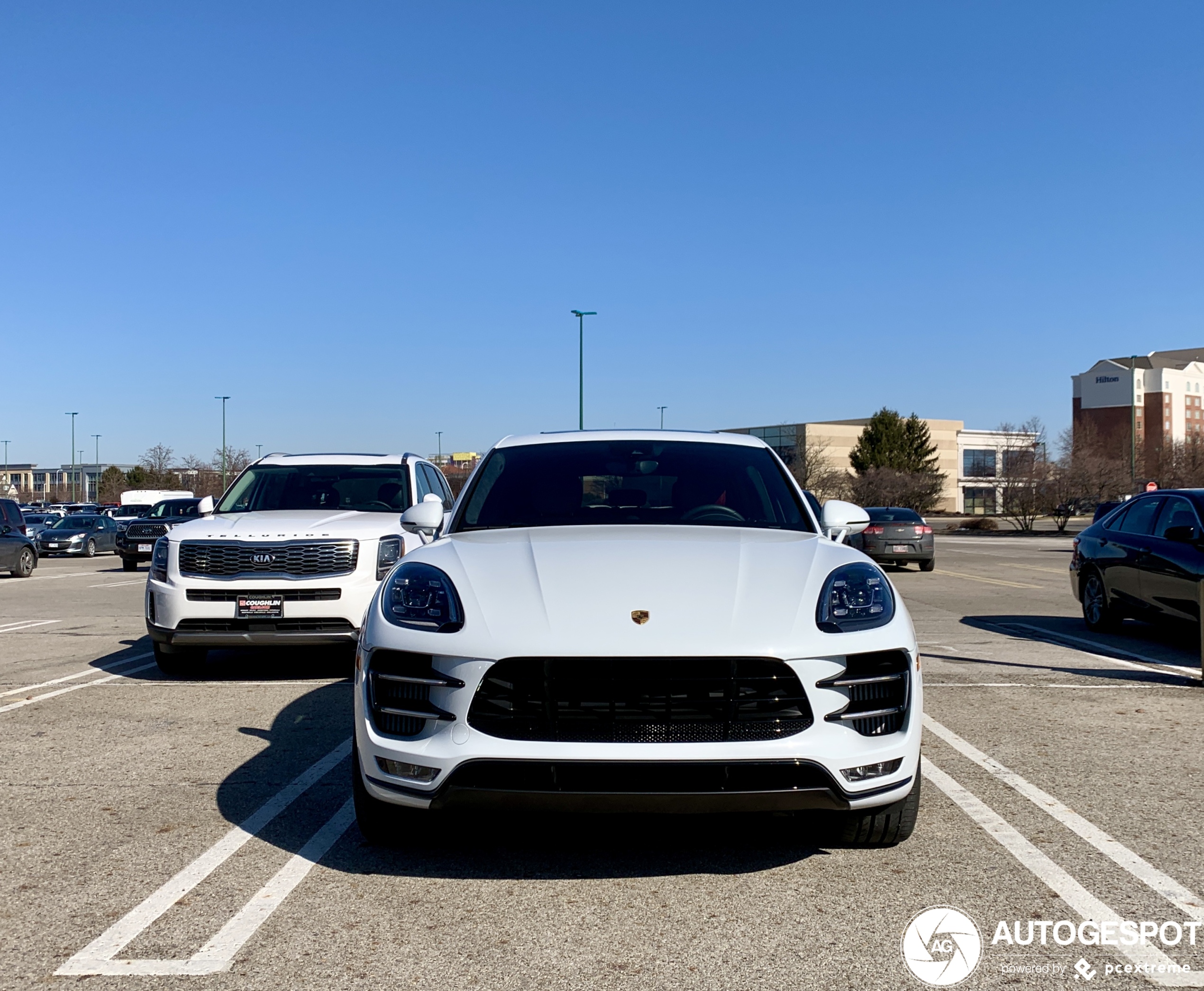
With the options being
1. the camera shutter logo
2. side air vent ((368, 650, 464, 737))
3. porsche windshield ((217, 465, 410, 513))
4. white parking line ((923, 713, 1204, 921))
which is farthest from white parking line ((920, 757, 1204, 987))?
porsche windshield ((217, 465, 410, 513))

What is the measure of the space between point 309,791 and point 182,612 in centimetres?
346

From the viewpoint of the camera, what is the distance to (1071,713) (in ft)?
23.8

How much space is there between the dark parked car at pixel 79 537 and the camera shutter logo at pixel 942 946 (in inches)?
1397

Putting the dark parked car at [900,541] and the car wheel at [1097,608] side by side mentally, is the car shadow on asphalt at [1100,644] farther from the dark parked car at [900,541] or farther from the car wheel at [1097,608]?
the dark parked car at [900,541]

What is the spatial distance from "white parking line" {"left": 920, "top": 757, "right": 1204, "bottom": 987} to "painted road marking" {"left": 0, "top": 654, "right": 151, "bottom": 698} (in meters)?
6.37

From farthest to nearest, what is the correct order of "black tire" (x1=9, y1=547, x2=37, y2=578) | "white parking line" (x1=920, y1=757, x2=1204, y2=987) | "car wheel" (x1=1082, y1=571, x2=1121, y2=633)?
"black tire" (x1=9, y1=547, x2=37, y2=578), "car wheel" (x1=1082, y1=571, x2=1121, y2=633), "white parking line" (x1=920, y1=757, x2=1204, y2=987)

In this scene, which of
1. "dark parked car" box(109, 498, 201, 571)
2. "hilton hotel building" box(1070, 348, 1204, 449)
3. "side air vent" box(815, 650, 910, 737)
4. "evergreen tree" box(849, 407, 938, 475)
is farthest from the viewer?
"hilton hotel building" box(1070, 348, 1204, 449)

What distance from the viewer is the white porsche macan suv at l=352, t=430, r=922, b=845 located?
3590mm

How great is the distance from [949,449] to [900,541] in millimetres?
94298

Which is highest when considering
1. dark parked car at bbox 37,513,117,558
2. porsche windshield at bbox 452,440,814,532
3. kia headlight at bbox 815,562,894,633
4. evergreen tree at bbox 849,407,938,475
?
evergreen tree at bbox 849,407,938,475

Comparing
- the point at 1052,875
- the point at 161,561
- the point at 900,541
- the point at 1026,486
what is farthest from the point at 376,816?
the point at 1026,486

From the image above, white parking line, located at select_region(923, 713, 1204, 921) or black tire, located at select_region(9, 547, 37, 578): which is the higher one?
white parking line, located at select_region(923, 713, 1204, 921)

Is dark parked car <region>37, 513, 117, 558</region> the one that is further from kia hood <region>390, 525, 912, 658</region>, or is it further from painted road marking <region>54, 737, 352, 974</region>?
kia hood <region>390, 525, 912, 658</region>

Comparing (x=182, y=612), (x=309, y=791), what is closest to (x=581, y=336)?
(x=182, y=612)
